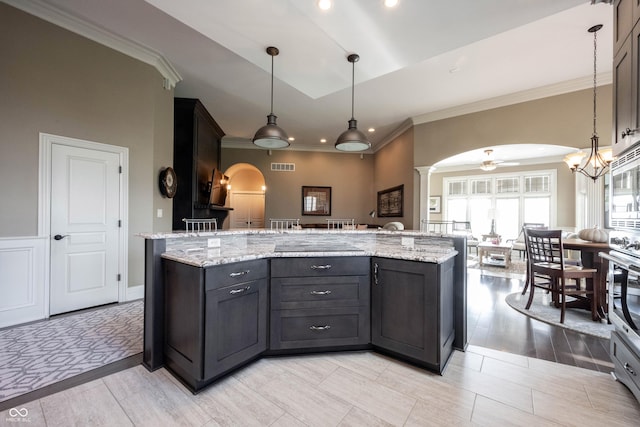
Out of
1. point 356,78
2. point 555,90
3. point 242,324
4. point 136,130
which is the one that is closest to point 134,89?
point 136,130

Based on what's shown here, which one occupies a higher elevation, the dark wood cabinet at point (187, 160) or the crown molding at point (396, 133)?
the crown molding at point (396, 133)

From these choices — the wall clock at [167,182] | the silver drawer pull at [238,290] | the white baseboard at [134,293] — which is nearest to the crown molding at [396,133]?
the wall clock at [167,182]

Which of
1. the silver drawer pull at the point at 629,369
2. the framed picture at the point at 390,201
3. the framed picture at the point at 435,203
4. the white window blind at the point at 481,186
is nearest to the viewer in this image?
the silver drawer pull at the point at 629,369

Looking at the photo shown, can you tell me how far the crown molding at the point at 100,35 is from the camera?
106 inches

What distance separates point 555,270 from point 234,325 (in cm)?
367

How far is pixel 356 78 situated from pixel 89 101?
10.8 feet

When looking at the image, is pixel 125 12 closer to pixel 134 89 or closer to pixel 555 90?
pixel 134 89

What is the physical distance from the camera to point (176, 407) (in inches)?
62.9

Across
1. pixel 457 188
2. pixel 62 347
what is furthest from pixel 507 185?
pixel 62 347

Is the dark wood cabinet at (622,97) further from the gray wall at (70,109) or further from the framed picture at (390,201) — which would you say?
the gray wall at (70,109)

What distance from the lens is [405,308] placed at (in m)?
2.04

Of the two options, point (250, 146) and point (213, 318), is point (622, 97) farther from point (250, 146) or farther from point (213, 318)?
point (250, 146)

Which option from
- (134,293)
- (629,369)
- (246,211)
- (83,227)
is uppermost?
(246,211)

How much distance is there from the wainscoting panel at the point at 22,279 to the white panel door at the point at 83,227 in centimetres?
9
